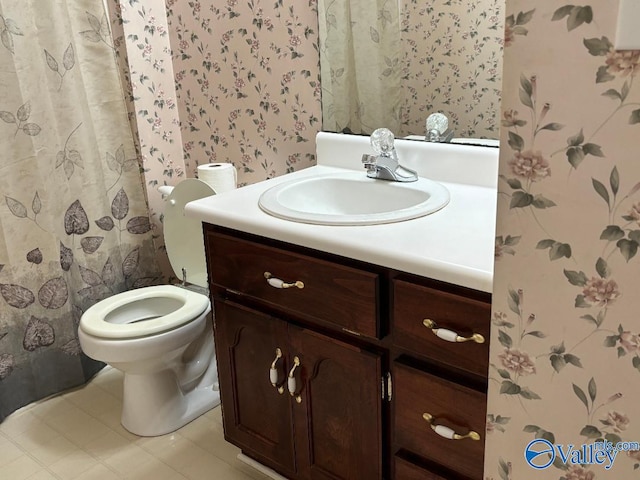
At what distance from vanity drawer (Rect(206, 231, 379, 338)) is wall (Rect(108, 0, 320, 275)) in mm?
589

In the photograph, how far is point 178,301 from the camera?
7.02ft

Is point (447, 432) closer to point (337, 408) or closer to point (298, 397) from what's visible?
point (337, 408)

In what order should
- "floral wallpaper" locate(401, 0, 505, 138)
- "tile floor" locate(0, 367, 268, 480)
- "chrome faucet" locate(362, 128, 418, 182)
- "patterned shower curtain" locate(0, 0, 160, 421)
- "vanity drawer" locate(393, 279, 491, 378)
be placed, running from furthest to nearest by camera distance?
1. "patterned shower curtain" locate(0, 0, 160, 421)
2. "tile floor" locate(0, 367, 268, 480)
3. "chrome faucet" locate(362, 128, 418, 182)
4. "floral wallpaper" locate(401, 0, 505, 138)
5. "vanity drawer" locate(393, 279, 491, 378)

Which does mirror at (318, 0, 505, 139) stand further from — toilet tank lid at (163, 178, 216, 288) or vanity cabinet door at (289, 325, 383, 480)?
vanity cabinet door at (289, 325, 383, 480)

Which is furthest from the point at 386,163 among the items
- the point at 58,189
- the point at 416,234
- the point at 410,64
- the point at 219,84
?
the point at 58,189

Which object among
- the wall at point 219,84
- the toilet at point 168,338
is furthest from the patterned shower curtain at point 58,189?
the toilet at point 168,338

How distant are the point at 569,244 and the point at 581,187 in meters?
0.08

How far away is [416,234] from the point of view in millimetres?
1243

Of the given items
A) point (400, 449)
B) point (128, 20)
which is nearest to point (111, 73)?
point (128, 20)

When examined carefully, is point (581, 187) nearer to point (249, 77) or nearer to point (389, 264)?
point (389, 264)

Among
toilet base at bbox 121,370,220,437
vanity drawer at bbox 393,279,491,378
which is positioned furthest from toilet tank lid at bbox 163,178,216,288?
vanity drawer at bbox 393,279,491,378

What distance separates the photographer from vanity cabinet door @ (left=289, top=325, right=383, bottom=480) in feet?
4.33

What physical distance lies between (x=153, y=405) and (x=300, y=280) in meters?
0.98

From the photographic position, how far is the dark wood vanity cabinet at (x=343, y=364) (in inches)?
45.4
